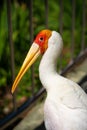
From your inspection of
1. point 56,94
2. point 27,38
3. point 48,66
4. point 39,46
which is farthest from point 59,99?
point 27,38

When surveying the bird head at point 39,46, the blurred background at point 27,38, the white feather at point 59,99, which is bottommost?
the blurred background at point 27,38

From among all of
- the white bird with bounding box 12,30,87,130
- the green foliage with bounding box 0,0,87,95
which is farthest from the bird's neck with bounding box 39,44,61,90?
the green foliage with bounding box 0,0,87,95

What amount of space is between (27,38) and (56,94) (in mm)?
2239

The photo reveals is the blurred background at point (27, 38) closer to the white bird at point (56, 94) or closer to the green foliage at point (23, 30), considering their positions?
the green foliage at point (23, 30)

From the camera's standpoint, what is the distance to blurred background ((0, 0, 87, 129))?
479cm

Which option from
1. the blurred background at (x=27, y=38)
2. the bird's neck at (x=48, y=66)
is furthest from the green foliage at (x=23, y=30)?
the bird's neck at (x=48, y=66)

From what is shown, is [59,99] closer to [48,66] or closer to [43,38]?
[48,66]

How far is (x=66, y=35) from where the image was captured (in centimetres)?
571

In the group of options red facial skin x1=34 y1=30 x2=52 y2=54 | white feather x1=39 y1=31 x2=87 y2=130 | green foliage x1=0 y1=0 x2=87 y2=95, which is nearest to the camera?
white feather x1=39 y1=31 x2=87 y2=130

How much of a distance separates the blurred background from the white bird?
854mm

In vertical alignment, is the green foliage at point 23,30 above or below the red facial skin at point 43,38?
below

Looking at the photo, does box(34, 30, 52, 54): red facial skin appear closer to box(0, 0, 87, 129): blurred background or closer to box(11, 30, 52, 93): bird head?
box(11, 30, 52, 93): bird head

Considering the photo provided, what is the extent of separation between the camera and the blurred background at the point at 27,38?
479cm

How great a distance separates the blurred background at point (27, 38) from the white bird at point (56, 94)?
0.85 metres
